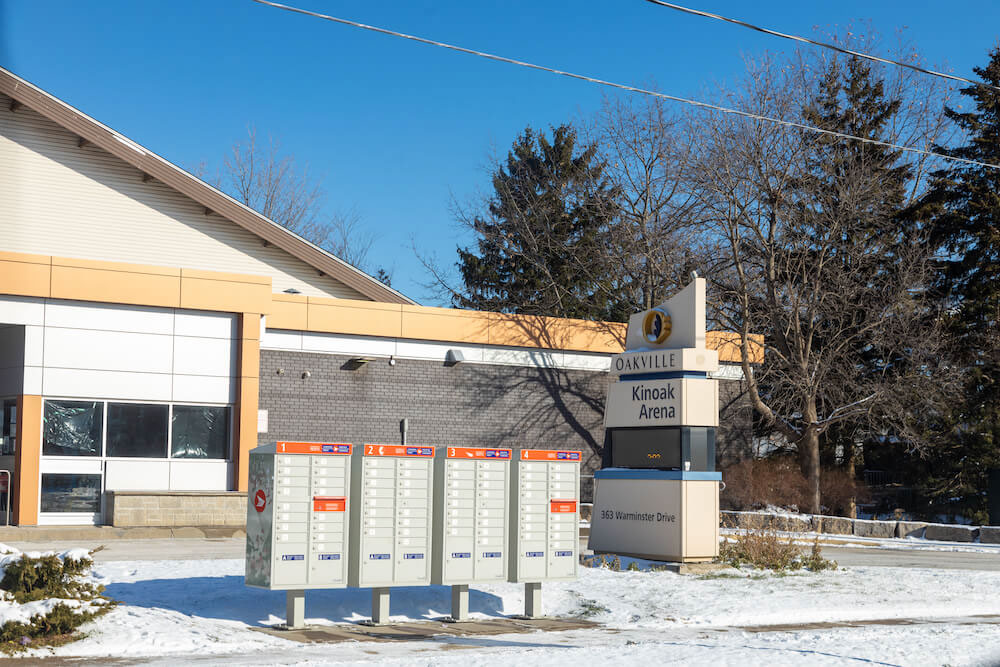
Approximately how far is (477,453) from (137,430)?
43.0ft

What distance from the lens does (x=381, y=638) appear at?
11367mm

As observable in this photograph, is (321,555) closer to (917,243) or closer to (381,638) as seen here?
(381,638)

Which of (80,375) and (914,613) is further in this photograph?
(80,375)

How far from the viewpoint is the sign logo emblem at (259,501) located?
11.6 meters

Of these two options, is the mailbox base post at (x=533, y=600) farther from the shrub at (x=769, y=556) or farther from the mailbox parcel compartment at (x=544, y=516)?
the shrub at (x=769, y=556)

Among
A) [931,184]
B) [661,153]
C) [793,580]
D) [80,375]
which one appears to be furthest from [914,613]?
[931,184]

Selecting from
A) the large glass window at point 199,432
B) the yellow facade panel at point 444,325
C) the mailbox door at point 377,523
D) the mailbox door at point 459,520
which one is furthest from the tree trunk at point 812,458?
the mailbox door at point 377,523

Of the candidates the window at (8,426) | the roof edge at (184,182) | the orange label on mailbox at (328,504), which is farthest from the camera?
the roof edge at (184,182)

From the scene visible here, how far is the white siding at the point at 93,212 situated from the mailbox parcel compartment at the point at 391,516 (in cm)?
1672

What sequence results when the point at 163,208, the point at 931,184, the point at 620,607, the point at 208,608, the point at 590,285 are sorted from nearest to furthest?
the point at 208,608 < the point at 620,607 < the point at 163,208 < the point at 931,184 < the point at 590,285

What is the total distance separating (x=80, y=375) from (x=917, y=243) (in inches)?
1033

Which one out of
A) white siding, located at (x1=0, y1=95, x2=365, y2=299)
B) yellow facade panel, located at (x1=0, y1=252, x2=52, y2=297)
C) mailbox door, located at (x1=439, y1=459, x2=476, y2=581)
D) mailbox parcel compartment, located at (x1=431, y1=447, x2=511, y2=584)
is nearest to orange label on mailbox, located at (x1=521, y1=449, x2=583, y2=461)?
mailbox parcel compartment, located at (x1=431, y1=447, x2=511, y2=584)

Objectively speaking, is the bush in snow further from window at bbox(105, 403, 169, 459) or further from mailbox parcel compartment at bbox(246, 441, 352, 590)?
window at bbox(105, 403, 169, 459)

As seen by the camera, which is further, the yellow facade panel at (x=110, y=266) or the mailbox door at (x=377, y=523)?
the yellow facade panel at (x=110, y=266)
